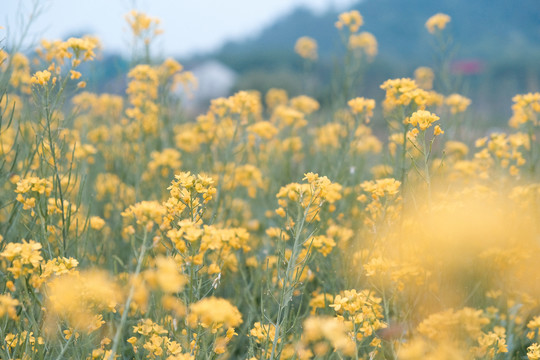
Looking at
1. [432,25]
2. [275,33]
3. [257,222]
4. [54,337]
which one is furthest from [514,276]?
[275,33]

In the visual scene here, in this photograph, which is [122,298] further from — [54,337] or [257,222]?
[257,222]

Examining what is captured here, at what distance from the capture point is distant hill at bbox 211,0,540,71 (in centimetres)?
2887

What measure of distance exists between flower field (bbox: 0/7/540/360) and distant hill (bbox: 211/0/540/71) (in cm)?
2230

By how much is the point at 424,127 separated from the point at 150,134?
2.61 m

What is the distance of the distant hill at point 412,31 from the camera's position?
1136 inches

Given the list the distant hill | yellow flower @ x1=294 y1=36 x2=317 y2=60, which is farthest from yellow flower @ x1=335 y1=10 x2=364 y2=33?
the distant hill

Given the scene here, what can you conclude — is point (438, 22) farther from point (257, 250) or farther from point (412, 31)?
point (412, 31)

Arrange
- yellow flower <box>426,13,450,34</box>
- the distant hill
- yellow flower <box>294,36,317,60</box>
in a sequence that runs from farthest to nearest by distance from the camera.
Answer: the distant hill < yellow flower <box>294,36,317,60</box> < yellow flower <box>426,13,450,34</box>

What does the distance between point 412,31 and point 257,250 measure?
48.9 m

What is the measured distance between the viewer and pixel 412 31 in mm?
46906

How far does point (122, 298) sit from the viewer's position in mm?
1987

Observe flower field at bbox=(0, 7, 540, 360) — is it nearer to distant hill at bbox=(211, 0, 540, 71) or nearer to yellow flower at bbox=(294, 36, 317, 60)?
yellow flower at bbox=(294, 36, 317, 60)

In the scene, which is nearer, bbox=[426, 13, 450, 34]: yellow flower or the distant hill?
bbox=[426, 13, 450, 34]: yellow flower

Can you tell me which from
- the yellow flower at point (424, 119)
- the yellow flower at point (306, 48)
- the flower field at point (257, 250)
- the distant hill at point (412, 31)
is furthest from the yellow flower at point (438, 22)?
the distant hill at point (412, 31)
